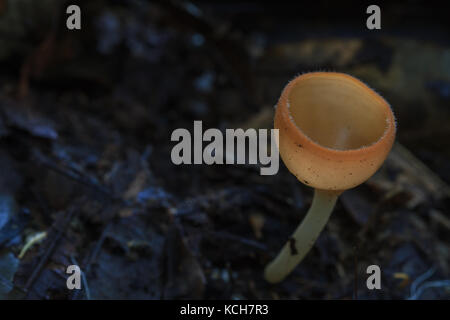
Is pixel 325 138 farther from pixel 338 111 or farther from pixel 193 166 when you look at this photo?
pixel 193 166

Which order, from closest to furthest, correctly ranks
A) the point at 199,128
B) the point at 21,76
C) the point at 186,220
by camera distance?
the point at 186,220
the point at 21,76
the point at 199,128

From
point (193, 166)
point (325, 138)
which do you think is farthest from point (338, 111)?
point (193, 166)

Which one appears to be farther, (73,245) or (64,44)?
(64,44)

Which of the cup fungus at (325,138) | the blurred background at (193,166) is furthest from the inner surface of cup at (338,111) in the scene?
the blurred background at (193,166)

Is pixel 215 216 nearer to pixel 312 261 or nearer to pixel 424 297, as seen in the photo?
pixel 312 261

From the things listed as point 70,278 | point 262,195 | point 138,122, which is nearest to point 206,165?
point 262,195
